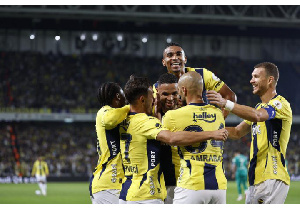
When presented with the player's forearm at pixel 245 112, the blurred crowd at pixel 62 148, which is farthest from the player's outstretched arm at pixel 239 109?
the blurred crowd at pixel 62 148

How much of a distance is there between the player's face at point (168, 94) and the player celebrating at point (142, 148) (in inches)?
9.9

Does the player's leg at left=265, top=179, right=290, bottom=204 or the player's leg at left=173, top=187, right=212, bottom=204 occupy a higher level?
the player's leg at left=173, top=187, right=212, bottom=204

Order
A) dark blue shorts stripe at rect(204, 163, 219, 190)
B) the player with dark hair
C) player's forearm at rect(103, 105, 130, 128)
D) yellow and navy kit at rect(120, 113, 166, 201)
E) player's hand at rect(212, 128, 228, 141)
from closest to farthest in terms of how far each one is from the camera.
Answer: player's hand at rect(212, 128, 228, 141) → dark blue shorts stripe at rect(204, 163, 219, 190) → yellow and navy kit at rect(120, 113, 166, 201) → player's forearm at rect(103, 105, 130, 128) → the player with dark hair

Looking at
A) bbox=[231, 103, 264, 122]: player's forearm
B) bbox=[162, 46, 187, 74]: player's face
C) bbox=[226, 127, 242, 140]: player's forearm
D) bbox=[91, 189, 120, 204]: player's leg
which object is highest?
bbox=[162, 46, 187, 74]: player's face

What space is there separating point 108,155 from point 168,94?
99 cm

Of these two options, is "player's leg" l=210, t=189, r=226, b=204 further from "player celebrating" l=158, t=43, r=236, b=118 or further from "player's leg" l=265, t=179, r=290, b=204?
"player celebrating" l=158, t=43, r=236, b=118

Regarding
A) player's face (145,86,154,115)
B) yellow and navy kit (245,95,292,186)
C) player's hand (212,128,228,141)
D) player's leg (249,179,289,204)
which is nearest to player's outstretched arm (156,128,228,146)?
player's hand (212,128,228,141)

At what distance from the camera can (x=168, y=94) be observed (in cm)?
532

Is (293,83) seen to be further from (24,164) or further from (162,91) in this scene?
(162,91)

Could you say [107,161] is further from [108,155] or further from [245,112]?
[245,112]

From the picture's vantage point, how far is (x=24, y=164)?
31156 mm

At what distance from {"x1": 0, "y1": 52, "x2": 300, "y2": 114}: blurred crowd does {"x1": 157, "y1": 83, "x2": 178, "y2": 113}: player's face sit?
29.1m

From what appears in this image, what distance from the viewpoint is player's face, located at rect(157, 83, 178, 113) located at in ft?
17.3

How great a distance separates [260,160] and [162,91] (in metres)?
1.32
